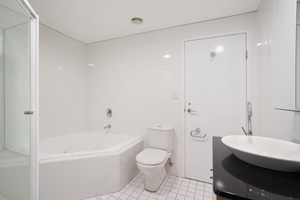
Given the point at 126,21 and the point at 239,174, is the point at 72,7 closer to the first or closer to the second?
the point at 126,21

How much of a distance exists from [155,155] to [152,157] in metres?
0.07

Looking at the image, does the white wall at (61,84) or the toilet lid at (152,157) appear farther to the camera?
the white wall at (61,84)

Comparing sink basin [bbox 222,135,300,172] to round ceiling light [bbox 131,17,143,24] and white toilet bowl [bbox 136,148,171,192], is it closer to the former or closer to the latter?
white toilet bowl [bbox 136,148,171,192]

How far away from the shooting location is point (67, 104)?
102 inches

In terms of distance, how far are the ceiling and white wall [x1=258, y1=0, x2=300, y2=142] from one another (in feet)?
1.55

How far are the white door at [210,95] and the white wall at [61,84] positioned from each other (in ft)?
6.68

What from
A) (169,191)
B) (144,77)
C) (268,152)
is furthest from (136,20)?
(169,191)

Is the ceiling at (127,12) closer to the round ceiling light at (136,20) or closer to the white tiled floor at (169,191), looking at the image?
the round ceiling light at (136,20)

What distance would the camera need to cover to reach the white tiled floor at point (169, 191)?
176 centimetres

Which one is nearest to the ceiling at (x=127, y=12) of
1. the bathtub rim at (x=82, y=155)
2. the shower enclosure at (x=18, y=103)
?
the shower enclosure at (x=18, y=103)

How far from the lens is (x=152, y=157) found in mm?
1867

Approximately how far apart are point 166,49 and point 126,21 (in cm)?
72

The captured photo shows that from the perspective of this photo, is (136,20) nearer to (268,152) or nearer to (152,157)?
(152,157)

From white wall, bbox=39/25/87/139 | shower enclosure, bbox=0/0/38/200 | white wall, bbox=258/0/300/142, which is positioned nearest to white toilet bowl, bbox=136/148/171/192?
shower enclosure, bbox=0/0/38/200
